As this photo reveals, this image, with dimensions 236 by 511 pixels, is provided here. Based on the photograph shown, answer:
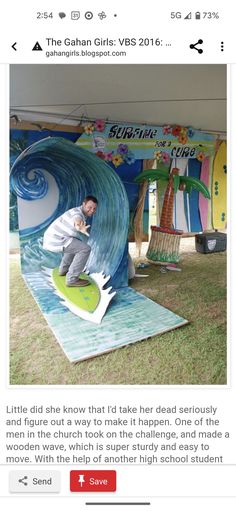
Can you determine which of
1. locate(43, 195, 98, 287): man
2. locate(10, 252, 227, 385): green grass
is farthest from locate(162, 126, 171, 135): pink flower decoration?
locate(10, 252, 227, 385): green grass

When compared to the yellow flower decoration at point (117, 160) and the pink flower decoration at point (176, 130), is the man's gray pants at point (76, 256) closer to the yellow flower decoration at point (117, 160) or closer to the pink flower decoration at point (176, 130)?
the yellow flower decoration at point (117, 160)

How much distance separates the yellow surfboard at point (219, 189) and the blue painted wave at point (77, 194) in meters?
2.11

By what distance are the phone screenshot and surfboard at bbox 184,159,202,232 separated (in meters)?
0.63

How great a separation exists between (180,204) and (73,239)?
216 centimetres

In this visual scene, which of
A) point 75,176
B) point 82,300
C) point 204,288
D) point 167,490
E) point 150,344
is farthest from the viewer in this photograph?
point 75,176

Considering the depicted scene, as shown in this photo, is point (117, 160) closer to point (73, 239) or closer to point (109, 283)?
point (73, 239)

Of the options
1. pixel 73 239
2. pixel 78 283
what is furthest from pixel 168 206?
pixel 78 283

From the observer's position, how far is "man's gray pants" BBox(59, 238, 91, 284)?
8.02 ft

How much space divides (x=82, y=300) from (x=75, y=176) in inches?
52.9

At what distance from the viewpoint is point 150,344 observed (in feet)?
5.36

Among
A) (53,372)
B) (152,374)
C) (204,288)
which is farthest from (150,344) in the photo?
(204,288)
